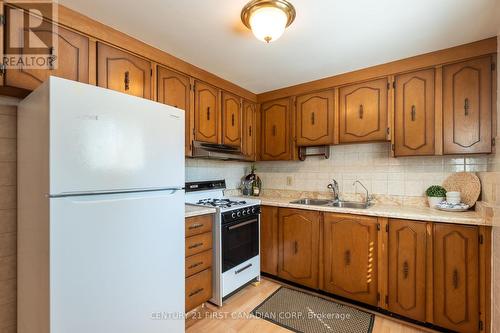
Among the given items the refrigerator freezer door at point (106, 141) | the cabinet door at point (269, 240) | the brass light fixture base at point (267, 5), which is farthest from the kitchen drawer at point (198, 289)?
the brass light fixture base at point (267, 5)

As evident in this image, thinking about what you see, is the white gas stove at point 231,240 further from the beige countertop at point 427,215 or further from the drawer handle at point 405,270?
the drawer handle at point 405,270

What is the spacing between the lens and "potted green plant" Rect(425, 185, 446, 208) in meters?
2.10

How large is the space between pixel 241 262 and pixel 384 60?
2.38m

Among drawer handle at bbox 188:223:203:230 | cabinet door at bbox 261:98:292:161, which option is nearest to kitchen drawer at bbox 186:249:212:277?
drawer handle at bbox 188:223:203:230

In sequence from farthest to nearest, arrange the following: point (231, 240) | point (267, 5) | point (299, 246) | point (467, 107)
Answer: point (299, 246)
point (231, 240)
point (467, 107)
point (267, 5)

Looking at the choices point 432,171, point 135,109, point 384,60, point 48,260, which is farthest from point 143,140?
point 432,171

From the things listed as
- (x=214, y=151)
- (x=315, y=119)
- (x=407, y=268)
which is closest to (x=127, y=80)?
(x=214, y=151)

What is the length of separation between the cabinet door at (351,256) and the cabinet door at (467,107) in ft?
3.13

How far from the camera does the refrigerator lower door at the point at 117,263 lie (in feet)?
3.43

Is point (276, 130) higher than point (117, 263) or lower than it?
higher

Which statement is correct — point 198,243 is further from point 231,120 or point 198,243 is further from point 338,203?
point 338,203

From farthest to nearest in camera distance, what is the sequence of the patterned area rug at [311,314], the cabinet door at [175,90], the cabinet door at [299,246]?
the cabinet door at [299,246] < the cabinet door at [175,90] < the patterned area rug at [311,314]

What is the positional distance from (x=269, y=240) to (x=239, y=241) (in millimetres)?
482

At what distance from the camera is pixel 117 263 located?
122cm
